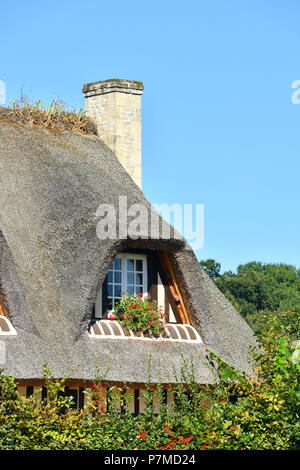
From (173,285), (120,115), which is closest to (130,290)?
(173,285)

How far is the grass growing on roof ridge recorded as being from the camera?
22391 millimetres

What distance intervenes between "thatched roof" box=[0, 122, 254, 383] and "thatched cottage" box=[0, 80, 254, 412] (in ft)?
0.08

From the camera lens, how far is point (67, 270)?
19062mm

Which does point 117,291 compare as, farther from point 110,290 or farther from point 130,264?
point 130,264

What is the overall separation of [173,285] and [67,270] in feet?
9.27

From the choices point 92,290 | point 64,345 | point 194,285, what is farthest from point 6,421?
point 194,285

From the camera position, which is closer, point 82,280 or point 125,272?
point 82,280

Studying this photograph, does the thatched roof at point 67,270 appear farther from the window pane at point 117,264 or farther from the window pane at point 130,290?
the window pane at point 130,290

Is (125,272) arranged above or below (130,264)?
below

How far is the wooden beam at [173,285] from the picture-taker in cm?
2091

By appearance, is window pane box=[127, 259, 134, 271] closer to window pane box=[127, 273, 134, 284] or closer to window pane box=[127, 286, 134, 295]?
window pane box=[127, 273, 134, 284]

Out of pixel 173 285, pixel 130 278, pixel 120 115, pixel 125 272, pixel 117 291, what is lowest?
pixel 117 291
